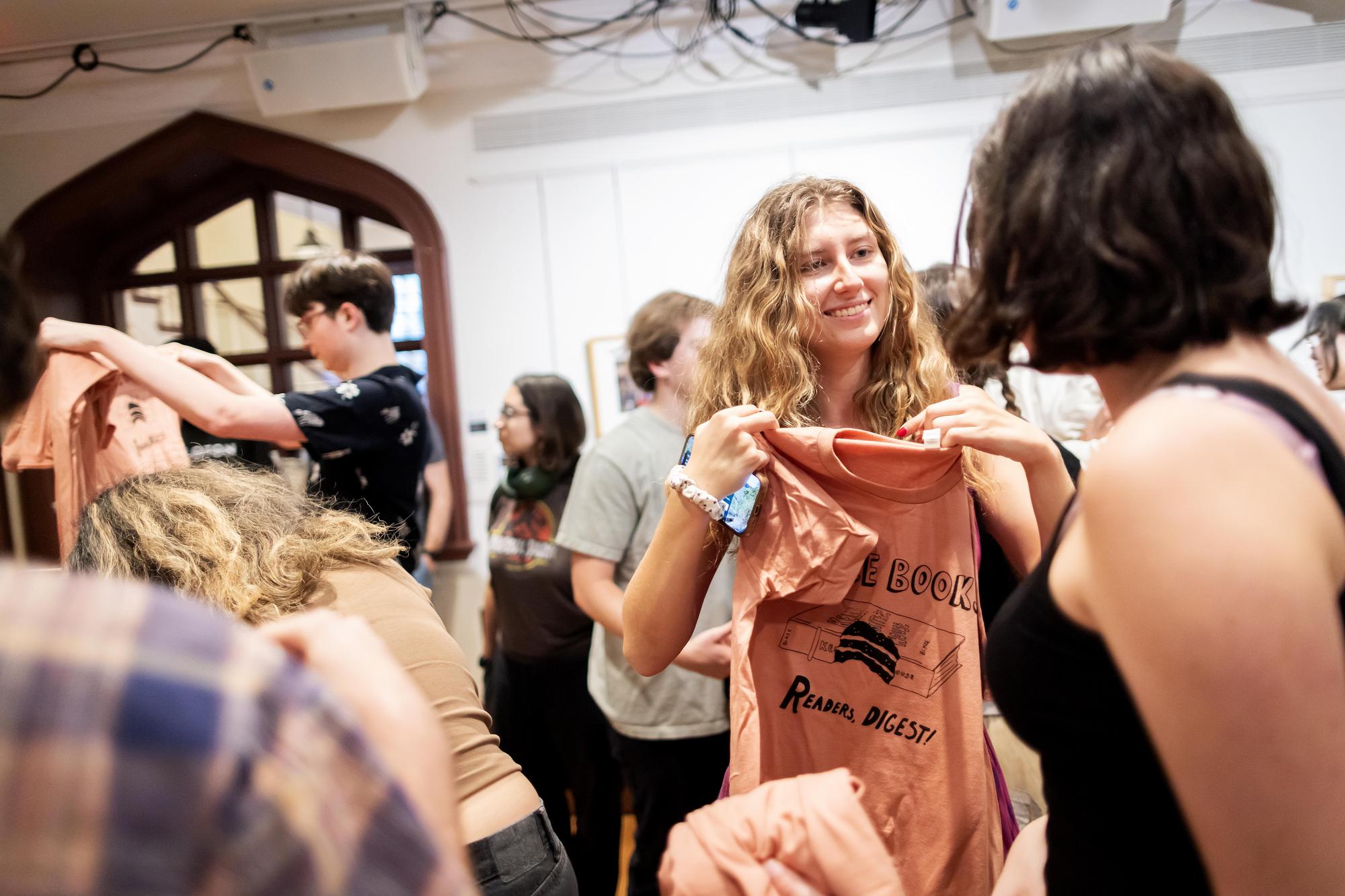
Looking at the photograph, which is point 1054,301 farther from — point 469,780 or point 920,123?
point 920,123

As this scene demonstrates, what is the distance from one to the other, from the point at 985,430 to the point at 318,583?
996mm

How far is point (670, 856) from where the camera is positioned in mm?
879

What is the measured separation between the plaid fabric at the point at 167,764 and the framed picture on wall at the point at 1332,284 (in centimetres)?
459

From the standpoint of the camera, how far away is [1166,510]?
2.06 feet

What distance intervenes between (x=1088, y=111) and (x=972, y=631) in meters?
0.77

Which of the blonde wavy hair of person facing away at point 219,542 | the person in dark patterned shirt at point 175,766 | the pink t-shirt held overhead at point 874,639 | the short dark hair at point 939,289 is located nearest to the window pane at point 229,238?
the blonde wavy hair of person facing away at point 219,542

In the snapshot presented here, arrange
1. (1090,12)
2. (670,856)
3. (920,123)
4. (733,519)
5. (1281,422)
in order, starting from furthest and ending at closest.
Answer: (920,123) → (1090,12) → (733,519) → (670,856) → (1281,422)

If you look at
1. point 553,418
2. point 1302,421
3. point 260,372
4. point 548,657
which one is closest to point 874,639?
point 1302,421

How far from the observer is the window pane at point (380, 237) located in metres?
4.56

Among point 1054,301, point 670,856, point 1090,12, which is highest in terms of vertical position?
point 1090,12

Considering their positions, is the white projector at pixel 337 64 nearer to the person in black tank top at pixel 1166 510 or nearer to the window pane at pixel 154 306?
the window pane at pixel 154 306

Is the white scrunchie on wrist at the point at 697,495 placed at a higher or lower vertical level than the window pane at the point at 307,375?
lower

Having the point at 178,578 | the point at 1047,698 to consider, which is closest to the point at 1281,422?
the point at 1047,698

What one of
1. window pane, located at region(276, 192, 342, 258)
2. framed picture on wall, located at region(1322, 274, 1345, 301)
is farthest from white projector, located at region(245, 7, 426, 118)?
framed picture on wall, located at region(1322, 274, 1345, 301)
